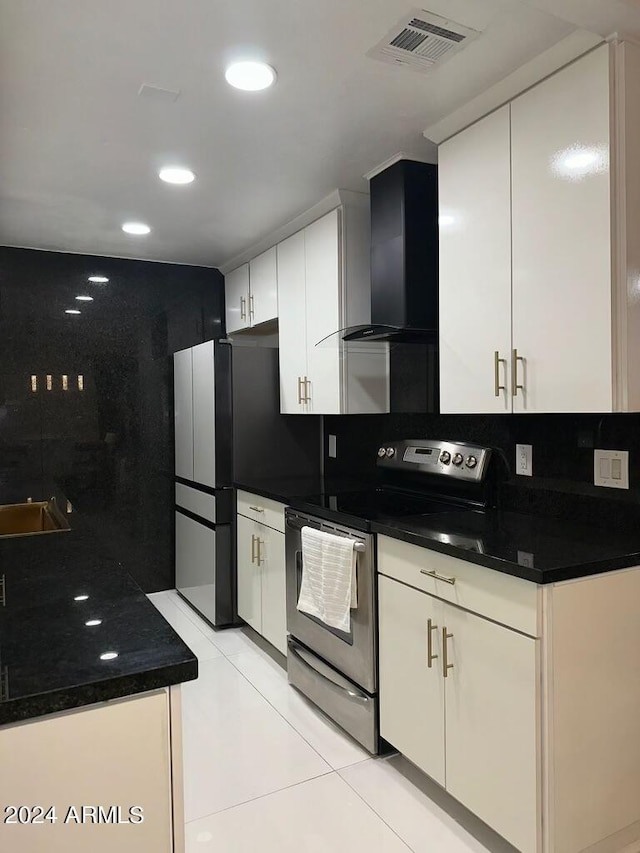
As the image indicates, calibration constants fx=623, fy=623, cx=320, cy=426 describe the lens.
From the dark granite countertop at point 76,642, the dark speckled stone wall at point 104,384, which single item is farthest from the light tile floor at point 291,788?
the dark speckled stone wall at point 104,384

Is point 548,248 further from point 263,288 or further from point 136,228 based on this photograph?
point 136,228

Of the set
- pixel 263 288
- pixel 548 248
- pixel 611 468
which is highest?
pixel 263 288

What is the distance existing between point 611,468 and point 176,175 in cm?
209

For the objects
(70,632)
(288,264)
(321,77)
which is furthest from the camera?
(288,264)

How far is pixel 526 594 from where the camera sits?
1.61 metres

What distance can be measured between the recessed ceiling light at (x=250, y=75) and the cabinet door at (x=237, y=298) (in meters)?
2.03

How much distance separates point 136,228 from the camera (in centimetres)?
348

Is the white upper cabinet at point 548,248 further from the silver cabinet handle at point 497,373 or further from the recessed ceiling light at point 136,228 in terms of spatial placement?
the recessed ceiling light at point 136,228

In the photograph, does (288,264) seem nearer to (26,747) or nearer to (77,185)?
(77,185)

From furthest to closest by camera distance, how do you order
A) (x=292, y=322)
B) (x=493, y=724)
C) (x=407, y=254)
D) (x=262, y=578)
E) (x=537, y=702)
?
(x=292, y=322), (x=262, y=578), (x=407, y=254), (x=493, y=724), (x=537, y=702)

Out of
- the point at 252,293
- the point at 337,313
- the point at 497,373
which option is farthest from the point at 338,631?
the point at 252,293

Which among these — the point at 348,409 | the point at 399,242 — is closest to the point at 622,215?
the point at 399,242

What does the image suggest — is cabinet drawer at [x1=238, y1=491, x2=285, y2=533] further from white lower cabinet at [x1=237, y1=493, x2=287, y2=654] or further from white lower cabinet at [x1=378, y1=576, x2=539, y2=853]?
white lower cabinet at [x1=378, y1=576, x2=539, y2=853]

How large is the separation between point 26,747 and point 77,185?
2511 millimetres
